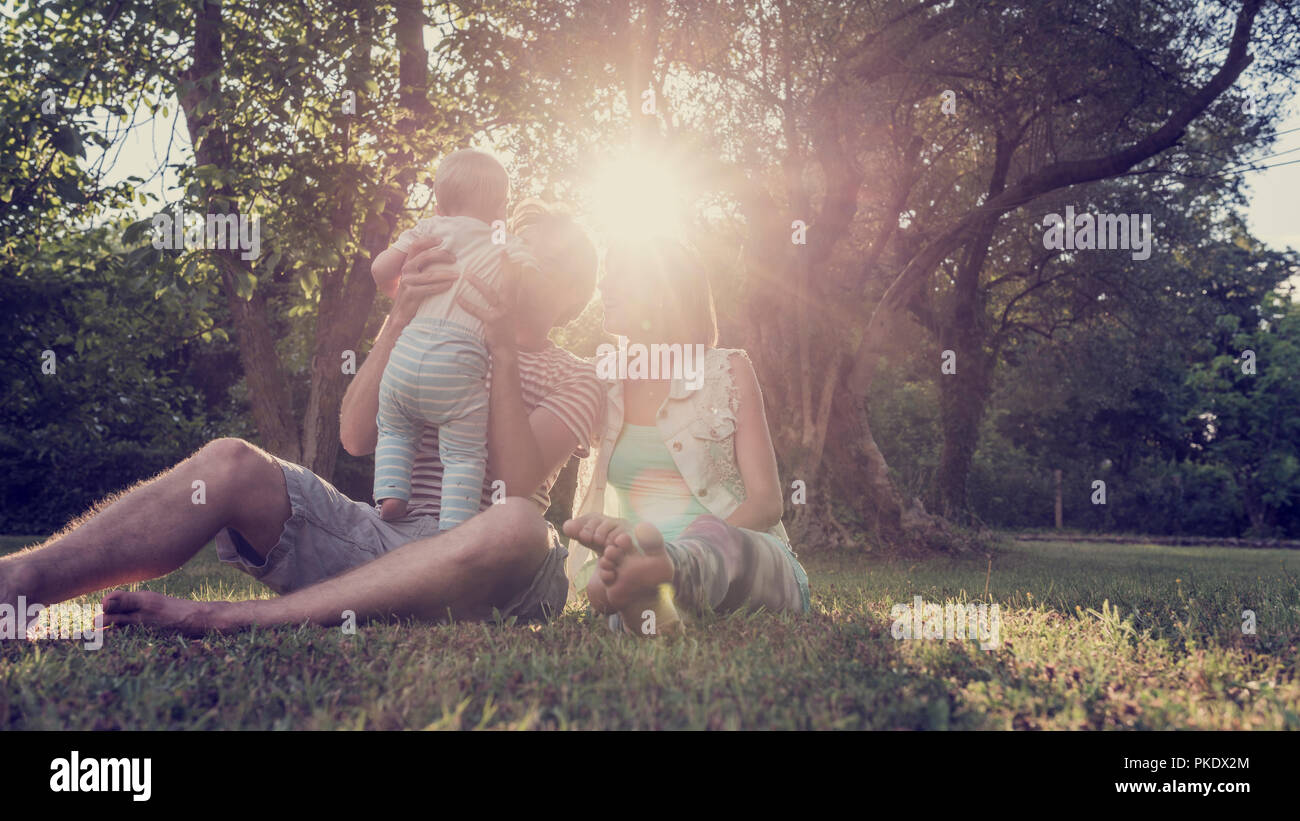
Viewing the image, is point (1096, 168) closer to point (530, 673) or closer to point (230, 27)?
point (230, 27)

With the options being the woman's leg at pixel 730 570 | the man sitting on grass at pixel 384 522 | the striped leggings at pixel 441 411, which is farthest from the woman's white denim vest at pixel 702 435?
the striped leggings at pixel 441 411

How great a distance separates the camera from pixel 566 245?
11.9 ft

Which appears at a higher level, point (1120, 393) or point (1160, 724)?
point (1120, 393)

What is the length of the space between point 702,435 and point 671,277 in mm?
745

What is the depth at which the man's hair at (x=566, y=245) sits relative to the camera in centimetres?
363

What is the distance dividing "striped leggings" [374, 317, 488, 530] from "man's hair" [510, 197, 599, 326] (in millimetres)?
475

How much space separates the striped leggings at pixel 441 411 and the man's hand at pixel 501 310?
11 centimetres

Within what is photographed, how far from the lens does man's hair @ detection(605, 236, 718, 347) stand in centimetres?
379

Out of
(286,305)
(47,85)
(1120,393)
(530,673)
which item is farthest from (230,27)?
(1120,393)

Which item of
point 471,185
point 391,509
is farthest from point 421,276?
point 391,509

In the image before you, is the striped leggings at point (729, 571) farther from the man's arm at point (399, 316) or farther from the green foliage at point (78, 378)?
the green foliage at point (78, 378)

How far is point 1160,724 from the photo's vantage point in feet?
6.29

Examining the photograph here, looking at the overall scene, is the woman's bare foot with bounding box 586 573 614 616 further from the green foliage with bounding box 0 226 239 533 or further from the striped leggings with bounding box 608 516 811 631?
the green foliage with bounding box 0 226 239 533
